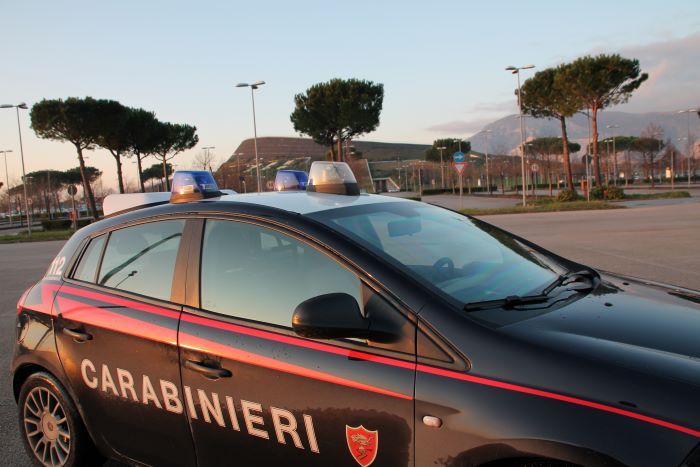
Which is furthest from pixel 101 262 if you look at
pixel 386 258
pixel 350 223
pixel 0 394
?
pixel 0 394

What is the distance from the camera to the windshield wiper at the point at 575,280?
7.92 feet

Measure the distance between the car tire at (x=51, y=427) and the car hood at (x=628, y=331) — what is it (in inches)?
85.1

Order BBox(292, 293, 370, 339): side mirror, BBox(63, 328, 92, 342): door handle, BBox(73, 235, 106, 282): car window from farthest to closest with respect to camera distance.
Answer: BBox(73, 235, 106, 282): car window
BBox(63, 328, 92, 342): door handle
BBox(292, 293, 370, 339): side mirror

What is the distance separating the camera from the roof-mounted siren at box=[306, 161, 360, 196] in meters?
3.13

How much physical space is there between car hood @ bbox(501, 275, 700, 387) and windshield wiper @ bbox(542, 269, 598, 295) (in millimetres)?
82

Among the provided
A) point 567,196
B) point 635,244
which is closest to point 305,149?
point 567,196

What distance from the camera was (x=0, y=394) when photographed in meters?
4.34

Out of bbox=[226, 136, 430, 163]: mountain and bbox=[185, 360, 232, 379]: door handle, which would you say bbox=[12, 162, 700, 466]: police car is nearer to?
bbox=[185, 360, 232, 379]: door handle

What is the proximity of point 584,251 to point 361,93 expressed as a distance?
4052 centimetres

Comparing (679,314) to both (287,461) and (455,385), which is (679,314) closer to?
(455,385)

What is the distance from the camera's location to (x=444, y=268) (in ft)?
7.78

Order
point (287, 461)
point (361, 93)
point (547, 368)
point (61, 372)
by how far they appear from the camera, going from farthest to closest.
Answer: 1. point (361, 93)
2. point (61, 372)
3. point (287, 461)
4. point (547, 368)

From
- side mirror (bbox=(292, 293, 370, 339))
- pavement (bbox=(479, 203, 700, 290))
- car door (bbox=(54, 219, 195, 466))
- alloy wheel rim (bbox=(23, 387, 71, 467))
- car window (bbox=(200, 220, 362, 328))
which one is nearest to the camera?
side mirror (bbox=(292, 293, 370, 339))

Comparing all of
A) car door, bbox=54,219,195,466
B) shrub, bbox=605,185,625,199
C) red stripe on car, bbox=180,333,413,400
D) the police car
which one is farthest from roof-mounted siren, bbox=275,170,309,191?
shrub, bbox=605,185,625,199
